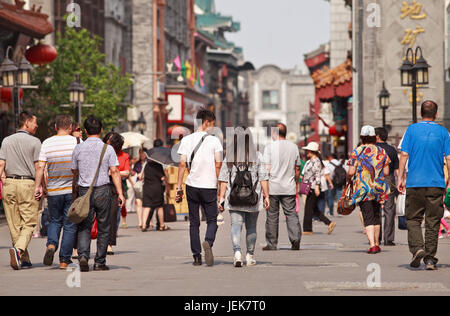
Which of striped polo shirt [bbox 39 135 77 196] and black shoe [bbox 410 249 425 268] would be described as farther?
striped polo shirt [bbox 39 135 77 196]

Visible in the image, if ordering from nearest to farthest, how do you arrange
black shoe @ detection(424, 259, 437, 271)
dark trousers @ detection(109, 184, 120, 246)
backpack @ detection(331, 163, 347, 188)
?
black shoe @ detection(424, 259, 437, 271), dark trousers @ detection(109, 184, 120, 246), backpack @ detection(331, 163, 347, 188)

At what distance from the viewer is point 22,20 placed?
33906 mm

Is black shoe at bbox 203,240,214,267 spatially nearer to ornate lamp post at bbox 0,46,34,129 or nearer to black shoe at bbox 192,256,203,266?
black shoe at bbox 192,256,203,266

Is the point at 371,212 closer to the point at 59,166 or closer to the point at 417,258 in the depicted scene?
the point at 417,258

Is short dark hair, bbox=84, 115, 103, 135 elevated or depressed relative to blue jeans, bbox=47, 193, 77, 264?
elevated

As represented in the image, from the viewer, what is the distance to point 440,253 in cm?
1491

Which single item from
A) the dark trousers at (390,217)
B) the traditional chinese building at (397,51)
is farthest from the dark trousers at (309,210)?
the traditional chinese building at (397,51)

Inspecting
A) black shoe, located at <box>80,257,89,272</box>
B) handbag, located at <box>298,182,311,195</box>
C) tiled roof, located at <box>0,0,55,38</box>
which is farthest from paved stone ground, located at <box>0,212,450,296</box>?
tiled roof, located at <box>0,0,55,38</box>

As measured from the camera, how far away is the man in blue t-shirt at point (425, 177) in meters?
12.4

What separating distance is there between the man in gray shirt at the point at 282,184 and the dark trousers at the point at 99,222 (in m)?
3.66

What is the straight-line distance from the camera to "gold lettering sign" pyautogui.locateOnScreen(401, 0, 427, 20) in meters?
43.9

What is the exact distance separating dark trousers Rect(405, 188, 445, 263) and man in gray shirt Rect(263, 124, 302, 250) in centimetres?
345

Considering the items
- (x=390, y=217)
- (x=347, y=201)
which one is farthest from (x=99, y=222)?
(x=390, y=217)
